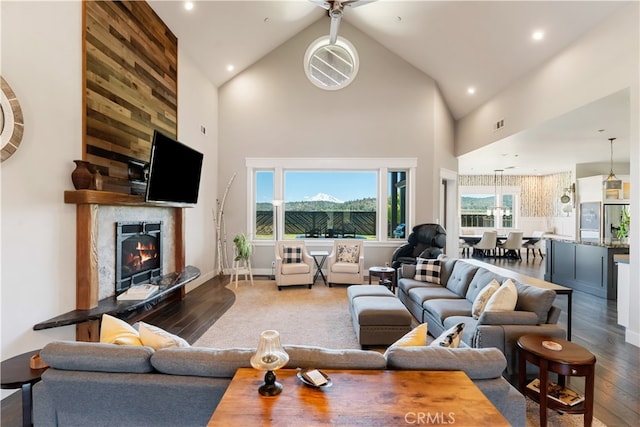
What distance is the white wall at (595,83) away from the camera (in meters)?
3.29

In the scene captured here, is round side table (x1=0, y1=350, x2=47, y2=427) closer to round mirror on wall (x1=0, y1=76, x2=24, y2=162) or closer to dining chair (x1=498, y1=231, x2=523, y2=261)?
round mirror on wall (x1=0, y1=76, x2=24, y2=162)

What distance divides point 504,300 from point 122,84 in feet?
15.3

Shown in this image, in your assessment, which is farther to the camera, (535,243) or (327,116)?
(535,243)

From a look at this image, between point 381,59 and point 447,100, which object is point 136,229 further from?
point 447,100

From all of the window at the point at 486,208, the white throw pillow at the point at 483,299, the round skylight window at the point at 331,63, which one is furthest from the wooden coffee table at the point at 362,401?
the window at the point at 486,208

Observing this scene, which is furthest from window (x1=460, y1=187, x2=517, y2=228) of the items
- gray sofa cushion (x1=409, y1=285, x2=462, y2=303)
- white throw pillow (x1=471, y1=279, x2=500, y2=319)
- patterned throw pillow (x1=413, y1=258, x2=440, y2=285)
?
white throw pillow (x1=471, y1=279, x2=500, y2=319)

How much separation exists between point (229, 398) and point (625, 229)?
8.18 metres

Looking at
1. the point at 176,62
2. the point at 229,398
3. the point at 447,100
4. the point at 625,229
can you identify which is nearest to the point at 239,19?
the point at 176,62

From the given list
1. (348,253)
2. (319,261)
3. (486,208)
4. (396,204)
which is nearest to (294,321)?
(348,253)

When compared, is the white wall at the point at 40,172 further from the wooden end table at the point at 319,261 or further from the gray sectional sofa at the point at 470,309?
the wooden end table at the point at 319,261

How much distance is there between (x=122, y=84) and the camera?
12.5 ft

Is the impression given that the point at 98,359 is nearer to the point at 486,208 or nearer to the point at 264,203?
the point at 264,203

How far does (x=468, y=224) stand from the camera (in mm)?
11938

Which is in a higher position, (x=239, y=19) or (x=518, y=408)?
(x=239, y=19)
